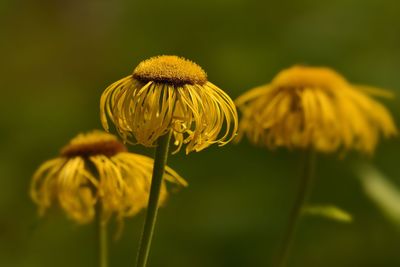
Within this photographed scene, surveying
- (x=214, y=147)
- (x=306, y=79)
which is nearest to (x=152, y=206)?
(x=306, y=79)

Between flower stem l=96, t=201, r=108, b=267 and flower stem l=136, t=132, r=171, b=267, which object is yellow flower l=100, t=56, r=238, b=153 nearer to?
flower stem l=136, t=132, r=171, b=267

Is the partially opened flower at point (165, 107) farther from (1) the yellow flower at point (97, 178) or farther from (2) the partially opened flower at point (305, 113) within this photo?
(2) the partially opened flower at point (305, 113)

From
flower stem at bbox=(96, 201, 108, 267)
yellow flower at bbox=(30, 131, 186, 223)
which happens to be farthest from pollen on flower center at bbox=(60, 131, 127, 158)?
flower stem at bbox=(96, 201, 108, 267)

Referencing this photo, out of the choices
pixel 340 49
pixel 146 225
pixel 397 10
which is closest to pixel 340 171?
pixel 340 49

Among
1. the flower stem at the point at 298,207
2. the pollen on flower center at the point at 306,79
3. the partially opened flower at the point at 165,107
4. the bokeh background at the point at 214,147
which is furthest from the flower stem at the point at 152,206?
the bokeh background at the point at 214,147

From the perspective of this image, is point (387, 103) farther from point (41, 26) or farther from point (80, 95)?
point (41, 26)
